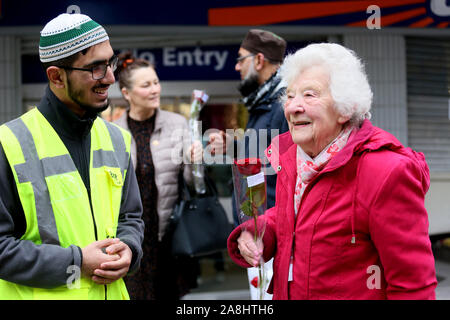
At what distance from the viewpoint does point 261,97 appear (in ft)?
11.4

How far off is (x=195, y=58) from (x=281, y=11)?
54.4 inches

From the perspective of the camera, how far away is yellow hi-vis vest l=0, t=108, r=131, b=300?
198 cm

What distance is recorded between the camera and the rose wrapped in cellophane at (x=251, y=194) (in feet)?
6.59

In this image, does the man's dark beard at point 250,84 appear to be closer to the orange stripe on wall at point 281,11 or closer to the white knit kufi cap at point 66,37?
the white knit kufi cap at point 66,37

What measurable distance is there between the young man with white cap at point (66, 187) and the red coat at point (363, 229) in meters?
0.75

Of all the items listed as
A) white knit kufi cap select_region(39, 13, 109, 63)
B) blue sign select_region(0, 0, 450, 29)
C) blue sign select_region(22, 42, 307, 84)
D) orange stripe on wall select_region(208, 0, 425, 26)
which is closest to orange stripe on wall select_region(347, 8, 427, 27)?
blue sign select_region(0, 0, 450, 29)

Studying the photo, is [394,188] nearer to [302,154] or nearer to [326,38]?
[302,154]

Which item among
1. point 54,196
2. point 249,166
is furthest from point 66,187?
point 249,166

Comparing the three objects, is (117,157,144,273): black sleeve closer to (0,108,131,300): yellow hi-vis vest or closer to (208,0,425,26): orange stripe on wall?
(0,108,131,300): yellow hi-vis vest

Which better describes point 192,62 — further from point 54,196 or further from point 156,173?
point 54,196

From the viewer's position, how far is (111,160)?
2271mm

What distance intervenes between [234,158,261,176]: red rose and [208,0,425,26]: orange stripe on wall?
17.7 feet

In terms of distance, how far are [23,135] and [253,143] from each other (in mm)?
1670
